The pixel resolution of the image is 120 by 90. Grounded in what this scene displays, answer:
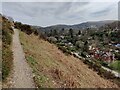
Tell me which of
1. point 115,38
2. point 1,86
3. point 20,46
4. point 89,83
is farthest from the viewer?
point 115,38

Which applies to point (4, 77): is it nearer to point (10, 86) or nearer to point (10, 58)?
point (10, 86)

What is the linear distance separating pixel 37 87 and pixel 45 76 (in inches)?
59.2

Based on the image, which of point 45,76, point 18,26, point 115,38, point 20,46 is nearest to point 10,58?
point 45,76

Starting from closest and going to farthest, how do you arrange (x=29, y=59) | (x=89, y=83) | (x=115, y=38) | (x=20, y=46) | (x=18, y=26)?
(x=29, y=59) < (x=89, y=83) < (x=20, y=46) < (x=18, y=26) < (x=115, y=38)

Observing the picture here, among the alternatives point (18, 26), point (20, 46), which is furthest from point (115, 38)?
point (20, 46)

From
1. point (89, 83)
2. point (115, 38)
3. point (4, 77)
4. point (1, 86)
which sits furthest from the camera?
point (115, 38)

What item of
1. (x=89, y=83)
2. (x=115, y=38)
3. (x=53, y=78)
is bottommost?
(x=115, y=38)

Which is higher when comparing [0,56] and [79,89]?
[0,56]

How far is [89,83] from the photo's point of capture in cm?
1334

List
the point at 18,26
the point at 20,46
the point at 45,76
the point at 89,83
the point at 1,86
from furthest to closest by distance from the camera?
the point at 18,26 → the point at 20,46 → the point at 89,83 → the point at 45,76 → the point at 1,86

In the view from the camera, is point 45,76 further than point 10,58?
No

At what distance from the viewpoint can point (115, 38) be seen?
131 m

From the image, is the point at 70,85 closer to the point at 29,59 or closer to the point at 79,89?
the point at 79,89

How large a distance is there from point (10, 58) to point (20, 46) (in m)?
4.05
